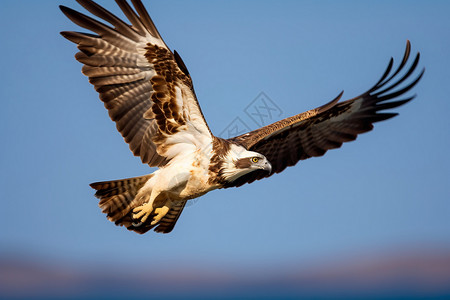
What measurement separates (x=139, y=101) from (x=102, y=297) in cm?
4474

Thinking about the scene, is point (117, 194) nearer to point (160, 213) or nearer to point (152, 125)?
point (160, 213)

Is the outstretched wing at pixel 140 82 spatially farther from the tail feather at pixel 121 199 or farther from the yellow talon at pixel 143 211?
the yellow talon at pixel 143 211

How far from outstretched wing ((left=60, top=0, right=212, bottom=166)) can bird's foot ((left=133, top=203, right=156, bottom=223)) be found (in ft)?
2.16

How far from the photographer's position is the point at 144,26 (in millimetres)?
8109

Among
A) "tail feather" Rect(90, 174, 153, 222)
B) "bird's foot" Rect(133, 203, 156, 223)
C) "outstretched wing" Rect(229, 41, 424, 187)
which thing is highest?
"outstretched wing" Rect(229, 41, 424, 187)

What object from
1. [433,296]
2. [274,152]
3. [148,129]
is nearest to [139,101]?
[148,129]

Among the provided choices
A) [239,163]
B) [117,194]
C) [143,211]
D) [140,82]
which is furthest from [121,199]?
[239,163]

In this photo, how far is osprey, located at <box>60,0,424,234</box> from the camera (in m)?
8.10

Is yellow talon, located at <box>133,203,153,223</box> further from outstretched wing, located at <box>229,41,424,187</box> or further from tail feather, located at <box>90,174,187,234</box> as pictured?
outstretched wing, located at <box>229,41,424,187</box>

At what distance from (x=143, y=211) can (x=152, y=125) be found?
1302mm

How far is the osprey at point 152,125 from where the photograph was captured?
810 cm

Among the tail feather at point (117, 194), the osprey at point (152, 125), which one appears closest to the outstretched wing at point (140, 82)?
the osprey at point (152, 125)

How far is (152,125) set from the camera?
29.0 ft

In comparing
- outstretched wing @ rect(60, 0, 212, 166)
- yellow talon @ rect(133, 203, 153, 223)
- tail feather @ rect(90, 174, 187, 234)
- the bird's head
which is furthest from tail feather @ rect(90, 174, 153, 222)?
the bird's head
